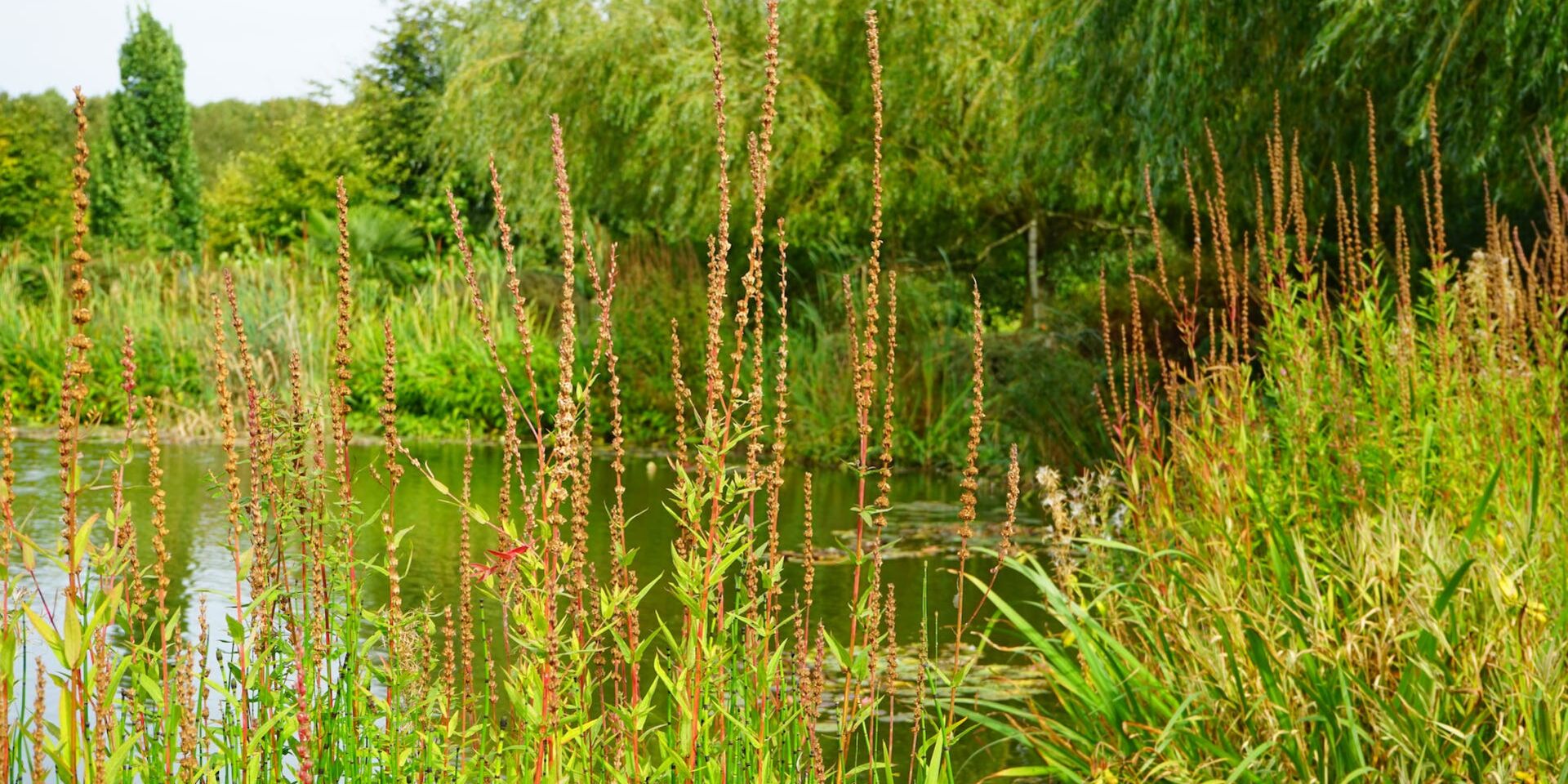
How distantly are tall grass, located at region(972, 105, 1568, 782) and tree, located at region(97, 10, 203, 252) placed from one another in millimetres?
28302

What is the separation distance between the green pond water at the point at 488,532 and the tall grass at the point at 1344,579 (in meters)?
0.91

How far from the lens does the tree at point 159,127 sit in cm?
3066

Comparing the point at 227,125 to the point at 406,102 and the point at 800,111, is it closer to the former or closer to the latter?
the point at 406,102

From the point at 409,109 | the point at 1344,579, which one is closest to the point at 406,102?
the point at 409,109

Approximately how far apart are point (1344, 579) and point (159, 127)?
31550 mm

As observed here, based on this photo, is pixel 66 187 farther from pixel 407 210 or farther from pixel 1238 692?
pixel 1238 692

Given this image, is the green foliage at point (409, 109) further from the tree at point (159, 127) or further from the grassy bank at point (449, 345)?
the grassy bank at point (449, 345)

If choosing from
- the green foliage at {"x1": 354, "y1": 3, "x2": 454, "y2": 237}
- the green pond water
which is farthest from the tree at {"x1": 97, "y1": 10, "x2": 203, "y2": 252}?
the green pond water

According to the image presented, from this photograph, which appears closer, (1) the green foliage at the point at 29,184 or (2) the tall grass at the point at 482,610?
(2) the tall grass at the point at 482,610

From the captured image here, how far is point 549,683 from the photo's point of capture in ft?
6.30

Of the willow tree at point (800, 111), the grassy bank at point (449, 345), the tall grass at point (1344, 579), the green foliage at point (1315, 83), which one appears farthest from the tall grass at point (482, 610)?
the willow tree at point (800, 111)

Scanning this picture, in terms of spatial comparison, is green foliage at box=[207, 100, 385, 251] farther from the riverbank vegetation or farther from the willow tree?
the riverbank vegetation

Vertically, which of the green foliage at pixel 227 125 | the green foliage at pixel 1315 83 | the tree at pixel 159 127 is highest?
the green foliage at pixel 227 125

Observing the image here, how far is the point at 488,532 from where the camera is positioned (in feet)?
29.4
